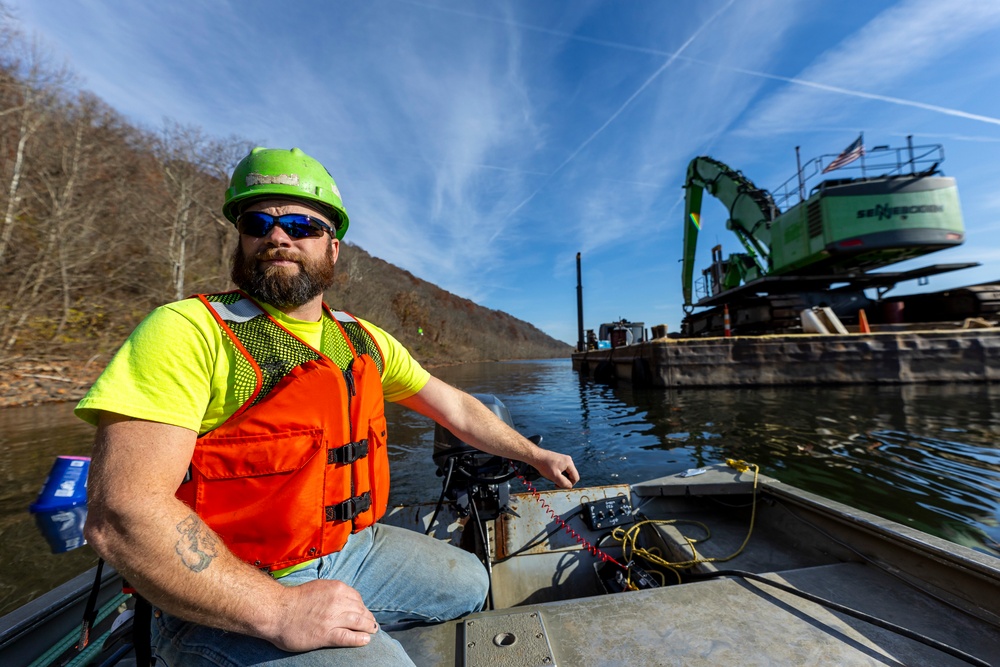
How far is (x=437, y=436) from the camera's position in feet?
10.4

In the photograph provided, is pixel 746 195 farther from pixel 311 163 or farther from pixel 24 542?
pixel 24 542

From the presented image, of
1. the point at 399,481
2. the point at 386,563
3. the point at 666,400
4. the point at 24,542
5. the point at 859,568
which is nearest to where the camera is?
the point at 386,563

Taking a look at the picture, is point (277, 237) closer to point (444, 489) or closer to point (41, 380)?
point (444, 489)

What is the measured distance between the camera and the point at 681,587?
5.81ft

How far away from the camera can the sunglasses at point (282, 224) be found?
1527 millimetres

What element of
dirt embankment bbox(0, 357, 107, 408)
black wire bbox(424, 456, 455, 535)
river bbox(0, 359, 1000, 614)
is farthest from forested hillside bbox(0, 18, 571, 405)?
black wire bbox(424, 456, 455, 535)

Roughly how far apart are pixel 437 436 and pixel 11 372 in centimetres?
1579

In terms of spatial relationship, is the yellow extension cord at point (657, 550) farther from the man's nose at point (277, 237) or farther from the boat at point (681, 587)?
the man's nose at point (277, 237)

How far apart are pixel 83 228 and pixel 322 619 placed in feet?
65.4

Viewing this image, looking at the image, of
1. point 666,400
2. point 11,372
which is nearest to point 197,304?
point 666,400

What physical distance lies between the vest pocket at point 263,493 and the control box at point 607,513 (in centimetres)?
213

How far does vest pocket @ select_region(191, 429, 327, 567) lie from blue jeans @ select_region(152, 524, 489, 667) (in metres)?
0.15

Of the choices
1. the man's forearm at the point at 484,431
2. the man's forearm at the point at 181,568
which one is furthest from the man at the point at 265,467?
the man's forearm at the point at 484,431

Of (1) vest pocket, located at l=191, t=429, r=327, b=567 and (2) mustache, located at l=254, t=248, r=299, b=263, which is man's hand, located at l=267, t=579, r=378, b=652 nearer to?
(1) vest pocket, located at l=191, t=429, r=327, b=567
